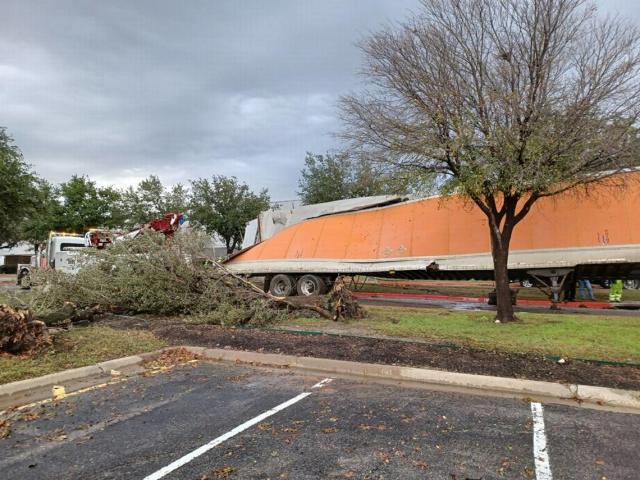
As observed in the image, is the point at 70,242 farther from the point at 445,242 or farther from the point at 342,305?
the point at 445,242

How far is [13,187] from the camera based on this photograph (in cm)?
2703

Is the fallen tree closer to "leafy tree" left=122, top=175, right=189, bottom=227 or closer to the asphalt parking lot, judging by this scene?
the asphalt parking lot

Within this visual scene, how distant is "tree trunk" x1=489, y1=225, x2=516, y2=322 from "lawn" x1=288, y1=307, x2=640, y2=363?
26 cm

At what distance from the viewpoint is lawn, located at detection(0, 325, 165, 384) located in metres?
6.12

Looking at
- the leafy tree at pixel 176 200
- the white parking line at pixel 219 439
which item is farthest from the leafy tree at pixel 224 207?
the white parking line at pixel 219 439

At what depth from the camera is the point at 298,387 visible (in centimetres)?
583

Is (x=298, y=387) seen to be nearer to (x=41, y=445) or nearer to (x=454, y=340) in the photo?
(x=41, y=445)

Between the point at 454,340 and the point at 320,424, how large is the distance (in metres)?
4.02

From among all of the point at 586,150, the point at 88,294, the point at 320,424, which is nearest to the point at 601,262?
the point at 586,150

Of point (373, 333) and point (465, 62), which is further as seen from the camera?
point (465, 62)

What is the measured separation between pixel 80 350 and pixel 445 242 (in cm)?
1007

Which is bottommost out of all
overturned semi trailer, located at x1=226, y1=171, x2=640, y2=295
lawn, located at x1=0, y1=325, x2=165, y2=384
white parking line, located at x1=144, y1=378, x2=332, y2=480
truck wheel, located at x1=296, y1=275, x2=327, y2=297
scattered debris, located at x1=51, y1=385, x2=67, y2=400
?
white parking line, located at x1=144, y1=378, x2=332, y2=480

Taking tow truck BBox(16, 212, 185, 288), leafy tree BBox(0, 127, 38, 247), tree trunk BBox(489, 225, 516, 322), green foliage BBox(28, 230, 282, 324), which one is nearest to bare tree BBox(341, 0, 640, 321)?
tree trunk BBox(489, 225, 516, 322)

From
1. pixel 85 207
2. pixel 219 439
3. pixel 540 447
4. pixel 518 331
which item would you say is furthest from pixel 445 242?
pixel 85 207
